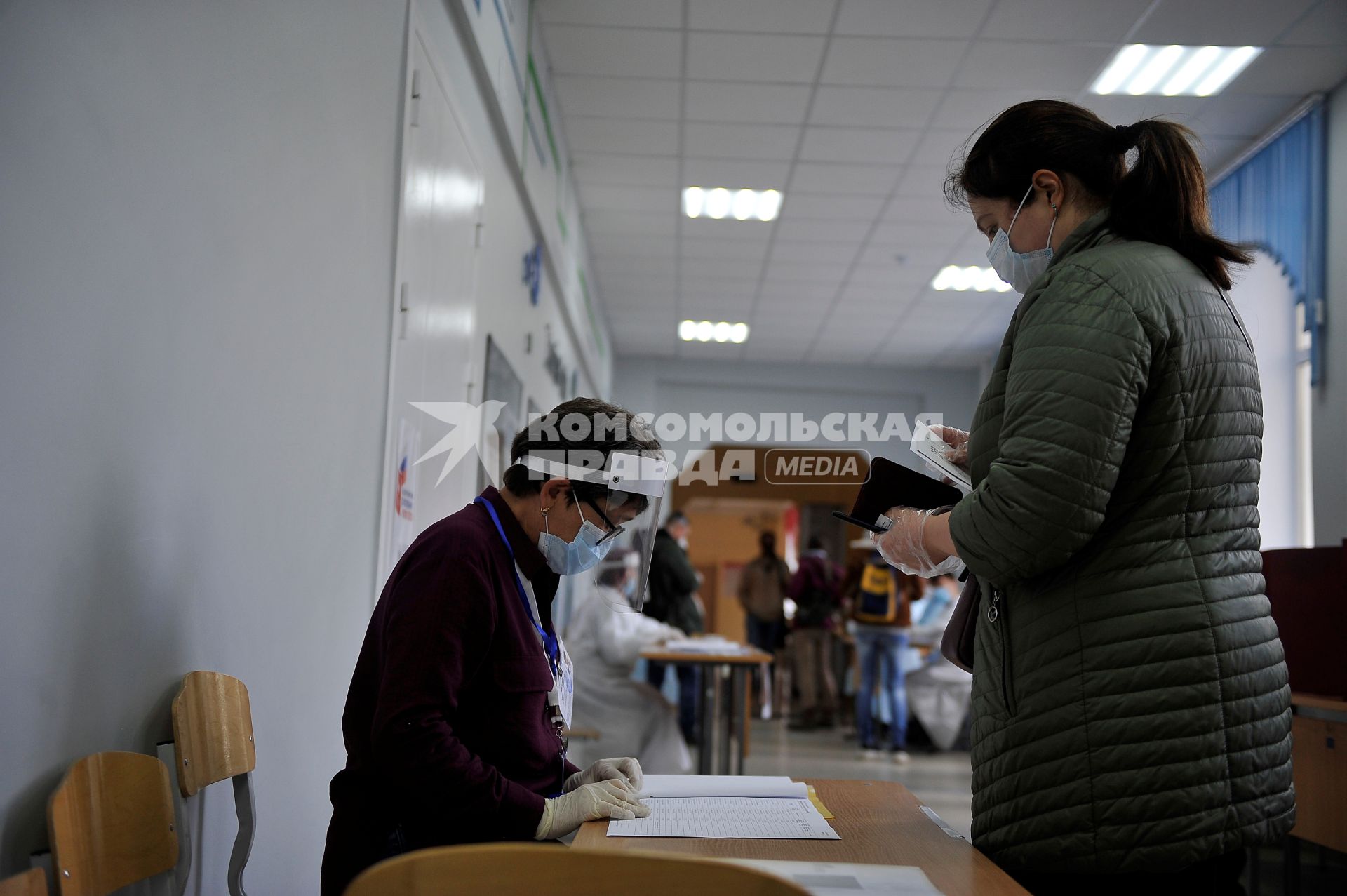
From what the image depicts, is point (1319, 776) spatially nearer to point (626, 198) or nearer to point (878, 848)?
point (878, 848)

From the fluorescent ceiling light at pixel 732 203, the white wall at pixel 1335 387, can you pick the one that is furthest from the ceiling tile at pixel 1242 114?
the fluorescent ceiling light at pixel 732 203

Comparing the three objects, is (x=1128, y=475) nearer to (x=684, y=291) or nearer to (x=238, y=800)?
(x=238, y=800)

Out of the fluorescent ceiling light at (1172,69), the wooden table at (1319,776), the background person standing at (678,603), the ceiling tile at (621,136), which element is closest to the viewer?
the wooden table at (1319,776)

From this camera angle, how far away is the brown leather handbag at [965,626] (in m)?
1.30

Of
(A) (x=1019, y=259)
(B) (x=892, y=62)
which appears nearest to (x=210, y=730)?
(A) (x=1019, y=259)

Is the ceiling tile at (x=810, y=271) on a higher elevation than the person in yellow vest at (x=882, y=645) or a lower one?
higher

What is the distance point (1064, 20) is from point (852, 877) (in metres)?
4.28

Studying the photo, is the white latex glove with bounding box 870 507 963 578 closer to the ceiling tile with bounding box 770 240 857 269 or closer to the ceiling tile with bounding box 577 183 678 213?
the ceiling tile with bounding box 577 183 678 213

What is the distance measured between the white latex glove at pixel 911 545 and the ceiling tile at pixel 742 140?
14.4 feet

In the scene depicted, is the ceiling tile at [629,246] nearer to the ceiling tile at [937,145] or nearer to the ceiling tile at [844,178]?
the ceiling tile at [844,178]

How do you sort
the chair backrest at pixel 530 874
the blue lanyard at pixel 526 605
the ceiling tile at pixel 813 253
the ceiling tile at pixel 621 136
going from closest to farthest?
the chair backrest at pixel 530 874 → the blue lanyard at pixel 526 605 → the ceiling tile at pixel 621 136 → the ceiling tile at pixel 813 253

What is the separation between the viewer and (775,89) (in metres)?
4.96

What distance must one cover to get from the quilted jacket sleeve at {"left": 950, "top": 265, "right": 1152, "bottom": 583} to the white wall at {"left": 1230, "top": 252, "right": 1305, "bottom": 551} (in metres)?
4.90

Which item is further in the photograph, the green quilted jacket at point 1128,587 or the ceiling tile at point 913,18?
the ceiling tile at point 913,18
